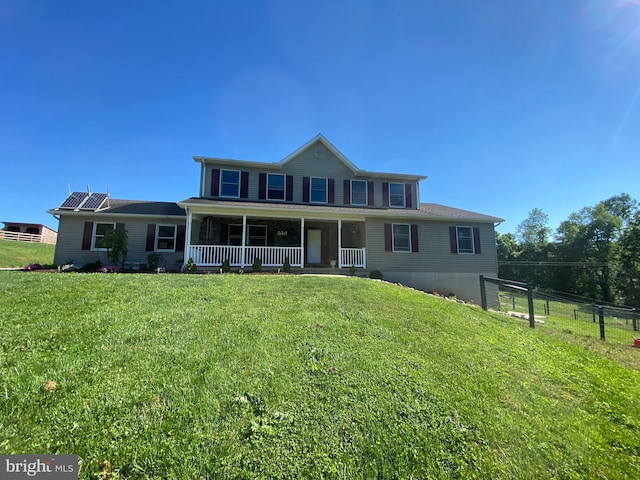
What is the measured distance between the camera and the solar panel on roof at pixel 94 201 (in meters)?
13.1

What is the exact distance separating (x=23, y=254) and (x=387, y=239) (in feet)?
92.4

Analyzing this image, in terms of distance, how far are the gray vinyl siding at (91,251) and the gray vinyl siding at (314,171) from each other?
15.3 ft

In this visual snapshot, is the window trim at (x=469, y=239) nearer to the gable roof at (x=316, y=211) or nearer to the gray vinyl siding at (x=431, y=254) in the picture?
the gray vinyl siding at (x=431, y=254)

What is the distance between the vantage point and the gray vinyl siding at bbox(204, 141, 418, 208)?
14.4 metres

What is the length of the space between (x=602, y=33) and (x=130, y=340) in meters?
13.2

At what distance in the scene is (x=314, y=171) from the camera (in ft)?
49.8

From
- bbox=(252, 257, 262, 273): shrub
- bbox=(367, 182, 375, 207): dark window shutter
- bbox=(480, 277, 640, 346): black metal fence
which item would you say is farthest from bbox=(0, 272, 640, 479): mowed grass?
bbox=(367, 182, 375, 207): dark window shutter

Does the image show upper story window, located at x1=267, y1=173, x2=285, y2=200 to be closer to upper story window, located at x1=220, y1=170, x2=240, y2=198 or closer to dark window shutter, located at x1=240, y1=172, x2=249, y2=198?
dark window shutter, located at x1=240, y1=172, x2=249, y2=198

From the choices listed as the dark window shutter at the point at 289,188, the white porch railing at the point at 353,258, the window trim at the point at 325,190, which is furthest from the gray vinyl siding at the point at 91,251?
the white porch railing at the point at 353,258

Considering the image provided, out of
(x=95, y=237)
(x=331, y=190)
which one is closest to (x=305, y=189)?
(x=331, y=190)

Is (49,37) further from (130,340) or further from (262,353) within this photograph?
(262,353)

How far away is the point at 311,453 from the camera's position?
224 centimetres

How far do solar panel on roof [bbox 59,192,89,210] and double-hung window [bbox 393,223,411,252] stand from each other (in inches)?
598

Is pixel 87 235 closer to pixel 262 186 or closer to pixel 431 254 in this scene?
pixel 262 186
